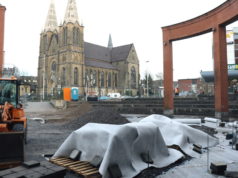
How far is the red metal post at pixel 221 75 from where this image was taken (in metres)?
15.2

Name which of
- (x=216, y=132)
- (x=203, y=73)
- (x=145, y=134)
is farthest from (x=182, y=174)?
(x=203, y=73)

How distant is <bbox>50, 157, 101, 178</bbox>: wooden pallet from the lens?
4.89m

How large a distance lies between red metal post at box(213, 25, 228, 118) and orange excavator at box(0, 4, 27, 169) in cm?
1276

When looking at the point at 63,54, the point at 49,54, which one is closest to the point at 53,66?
the point at 49,54

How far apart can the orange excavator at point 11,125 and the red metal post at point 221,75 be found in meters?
12.8

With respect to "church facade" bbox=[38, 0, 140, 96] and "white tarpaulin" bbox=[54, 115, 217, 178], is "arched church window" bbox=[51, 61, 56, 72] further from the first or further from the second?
"white tarpaulin" bbox=[54, 115, 217, 178]

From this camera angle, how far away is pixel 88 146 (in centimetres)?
601

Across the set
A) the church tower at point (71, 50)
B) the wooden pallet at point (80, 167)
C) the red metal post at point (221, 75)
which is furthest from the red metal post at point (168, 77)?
the church tower at point (71, 50)

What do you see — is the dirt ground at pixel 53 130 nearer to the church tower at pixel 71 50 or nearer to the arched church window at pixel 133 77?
the church tower at pixel 71 50

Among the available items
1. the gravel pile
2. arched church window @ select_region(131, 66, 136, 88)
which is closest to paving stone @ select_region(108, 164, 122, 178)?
the gravel pile

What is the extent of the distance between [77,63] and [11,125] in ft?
187

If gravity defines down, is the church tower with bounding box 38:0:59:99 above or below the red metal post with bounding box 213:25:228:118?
above

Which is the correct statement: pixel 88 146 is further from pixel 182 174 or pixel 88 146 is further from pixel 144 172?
pixel 182 174

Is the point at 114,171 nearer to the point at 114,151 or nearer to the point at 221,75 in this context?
the point at 114,151
